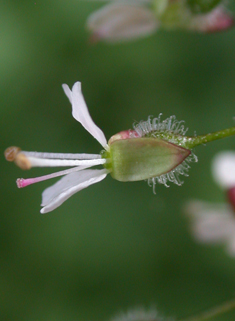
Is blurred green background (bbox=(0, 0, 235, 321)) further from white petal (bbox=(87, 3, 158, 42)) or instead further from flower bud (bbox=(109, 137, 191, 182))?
flower bud (bbox=(109, 137, 191, 182))

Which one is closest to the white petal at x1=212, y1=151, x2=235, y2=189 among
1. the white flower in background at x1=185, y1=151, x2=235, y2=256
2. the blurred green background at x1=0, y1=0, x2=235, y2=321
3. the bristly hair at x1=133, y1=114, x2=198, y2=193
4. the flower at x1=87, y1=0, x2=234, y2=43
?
the white flower in background at x1=185, y1=151, x2=235, y2=256

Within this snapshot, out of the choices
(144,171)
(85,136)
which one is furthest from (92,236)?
(144,171)

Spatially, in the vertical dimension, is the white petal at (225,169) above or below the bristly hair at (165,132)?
below

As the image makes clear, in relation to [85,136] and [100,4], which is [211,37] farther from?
[85,136]

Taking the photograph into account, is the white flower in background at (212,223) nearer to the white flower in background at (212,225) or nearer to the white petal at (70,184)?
the white flower in background at (212,225)

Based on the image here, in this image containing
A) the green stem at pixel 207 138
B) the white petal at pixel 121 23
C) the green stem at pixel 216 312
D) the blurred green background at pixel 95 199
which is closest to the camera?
the green stem at pixel 207 138

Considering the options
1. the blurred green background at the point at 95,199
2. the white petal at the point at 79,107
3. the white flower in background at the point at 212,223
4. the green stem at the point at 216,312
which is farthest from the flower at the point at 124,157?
the blurred green background at the point at 95,199

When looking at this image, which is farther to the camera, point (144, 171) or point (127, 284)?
point (127, 284)
